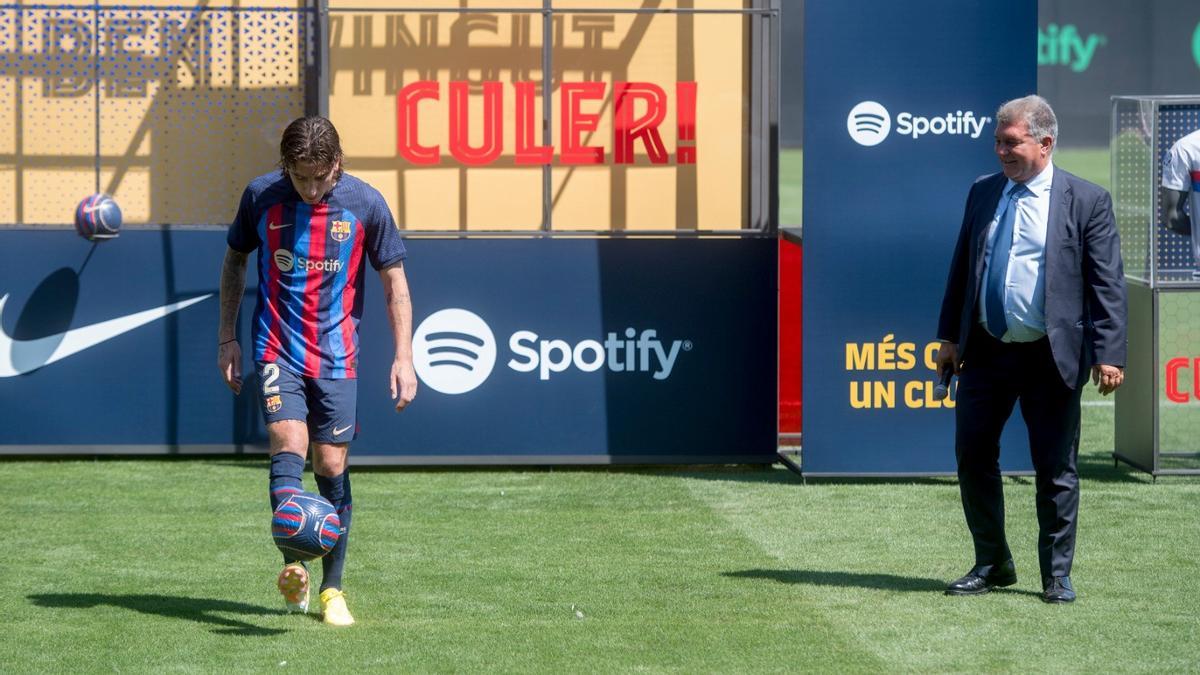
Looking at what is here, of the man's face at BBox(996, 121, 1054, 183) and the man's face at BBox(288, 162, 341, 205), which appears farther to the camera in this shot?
the man's face at BBox(996, 121, 1054, 183)

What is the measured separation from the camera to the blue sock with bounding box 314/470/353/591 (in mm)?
7359

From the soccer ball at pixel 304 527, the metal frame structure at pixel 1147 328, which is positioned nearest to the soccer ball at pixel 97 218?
the soccer ball at pixel 304 527

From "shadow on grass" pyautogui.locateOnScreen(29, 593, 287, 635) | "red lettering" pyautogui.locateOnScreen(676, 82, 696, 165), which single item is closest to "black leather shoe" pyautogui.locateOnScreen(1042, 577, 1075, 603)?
"shadow on grass" pyautogui.locateOnScreen(29, 593, 287, 635)

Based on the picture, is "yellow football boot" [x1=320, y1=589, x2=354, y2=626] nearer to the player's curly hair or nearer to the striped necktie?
the player's curly hair

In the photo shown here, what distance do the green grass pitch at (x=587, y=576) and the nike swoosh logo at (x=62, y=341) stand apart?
63cm

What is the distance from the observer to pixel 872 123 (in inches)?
418

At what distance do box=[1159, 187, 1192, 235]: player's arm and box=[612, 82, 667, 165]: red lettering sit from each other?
307cm

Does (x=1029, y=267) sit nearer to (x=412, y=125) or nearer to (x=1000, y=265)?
(x=1000, y=265)

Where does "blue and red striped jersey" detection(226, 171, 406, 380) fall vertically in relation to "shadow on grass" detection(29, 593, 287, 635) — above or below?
above

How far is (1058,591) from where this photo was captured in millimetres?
7699

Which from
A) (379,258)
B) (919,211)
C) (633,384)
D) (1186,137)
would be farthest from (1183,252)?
(379,258)

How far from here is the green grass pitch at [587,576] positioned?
6.86 meters

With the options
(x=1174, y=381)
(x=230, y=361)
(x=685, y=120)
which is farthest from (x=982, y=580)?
(x=685, y=120)

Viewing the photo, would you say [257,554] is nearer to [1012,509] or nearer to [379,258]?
[379,258]
